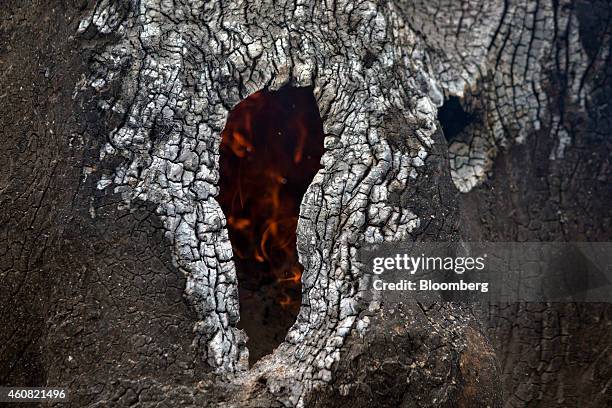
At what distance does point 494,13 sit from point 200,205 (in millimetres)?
1899

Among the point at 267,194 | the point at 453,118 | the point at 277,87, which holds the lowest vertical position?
the point at 267,194

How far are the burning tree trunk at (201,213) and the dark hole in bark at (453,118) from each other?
43cm

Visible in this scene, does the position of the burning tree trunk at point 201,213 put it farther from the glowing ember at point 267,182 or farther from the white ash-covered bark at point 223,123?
the glowing ember at point 267,182

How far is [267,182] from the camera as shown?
133 inches

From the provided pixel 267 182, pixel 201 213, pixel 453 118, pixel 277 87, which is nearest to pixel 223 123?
pixel 277 87

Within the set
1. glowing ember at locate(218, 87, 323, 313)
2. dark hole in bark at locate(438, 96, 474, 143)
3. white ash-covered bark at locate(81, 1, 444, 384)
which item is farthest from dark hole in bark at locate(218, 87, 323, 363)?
dark hole in bark at locate(438, 96, 474, 143)

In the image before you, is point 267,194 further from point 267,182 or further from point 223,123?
point 223,123

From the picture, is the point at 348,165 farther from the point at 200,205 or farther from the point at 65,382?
the point at 65,382

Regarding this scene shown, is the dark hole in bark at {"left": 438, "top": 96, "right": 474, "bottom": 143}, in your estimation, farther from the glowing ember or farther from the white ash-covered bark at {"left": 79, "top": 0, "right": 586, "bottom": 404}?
the glowing ember

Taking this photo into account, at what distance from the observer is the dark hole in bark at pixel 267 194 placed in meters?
3.26

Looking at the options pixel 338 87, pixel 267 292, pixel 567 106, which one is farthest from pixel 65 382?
pixel 567 106

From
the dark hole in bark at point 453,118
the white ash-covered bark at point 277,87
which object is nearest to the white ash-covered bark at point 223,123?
the white ash-covered bark at point 277,87

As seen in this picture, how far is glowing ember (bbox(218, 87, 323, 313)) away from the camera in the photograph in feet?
10.7

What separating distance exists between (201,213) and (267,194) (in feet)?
2.43
